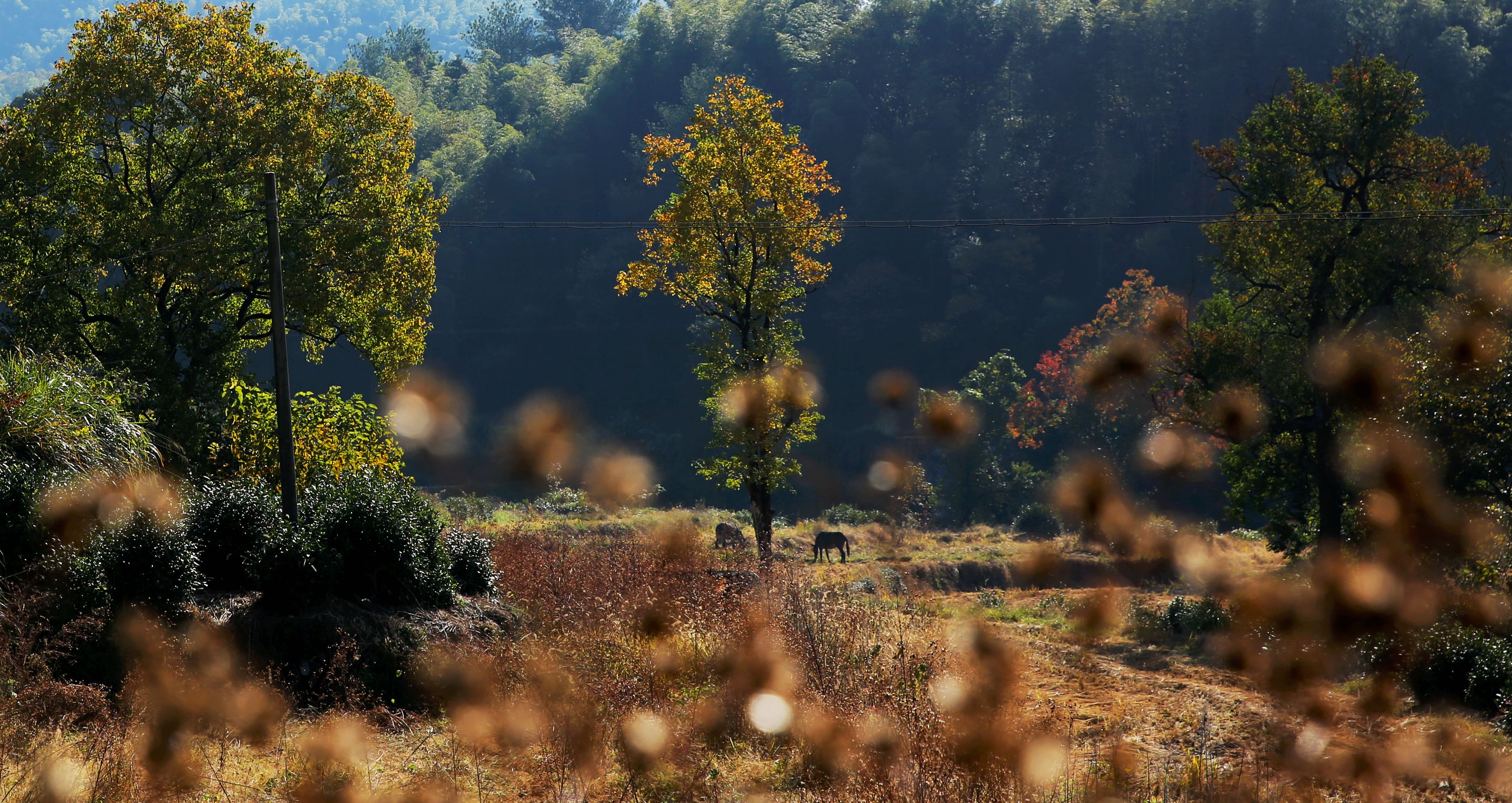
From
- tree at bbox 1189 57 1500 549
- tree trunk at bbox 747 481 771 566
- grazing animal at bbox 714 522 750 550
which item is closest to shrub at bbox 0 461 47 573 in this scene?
tree trunk at bbox 747 481 771 566

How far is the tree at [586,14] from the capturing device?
136 m

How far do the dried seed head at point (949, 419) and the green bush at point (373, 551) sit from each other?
41.2 m

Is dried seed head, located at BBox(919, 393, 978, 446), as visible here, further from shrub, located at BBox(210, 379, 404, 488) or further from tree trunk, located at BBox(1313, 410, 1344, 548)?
shrub, located at BBox(210, 379, 404, 488)

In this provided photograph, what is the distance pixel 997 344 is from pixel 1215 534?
99.0 ft

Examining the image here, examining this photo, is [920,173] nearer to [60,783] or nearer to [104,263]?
[104,263]

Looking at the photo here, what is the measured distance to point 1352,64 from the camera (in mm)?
20922

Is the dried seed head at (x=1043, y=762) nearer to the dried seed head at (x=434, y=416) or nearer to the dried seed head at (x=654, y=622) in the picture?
the dried seed head at (x=654, y=622)

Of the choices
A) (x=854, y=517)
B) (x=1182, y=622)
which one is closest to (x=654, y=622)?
(x=1182, y=622)

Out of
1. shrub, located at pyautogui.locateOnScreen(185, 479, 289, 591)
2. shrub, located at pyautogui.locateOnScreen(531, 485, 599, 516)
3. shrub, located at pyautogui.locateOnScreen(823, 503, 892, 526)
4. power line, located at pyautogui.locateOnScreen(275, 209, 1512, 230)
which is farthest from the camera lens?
shrub, located at pyautogui.locateOnScreen(823, 503, 892, 526)

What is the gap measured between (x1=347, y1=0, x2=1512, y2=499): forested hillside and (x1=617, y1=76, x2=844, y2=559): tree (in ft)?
131

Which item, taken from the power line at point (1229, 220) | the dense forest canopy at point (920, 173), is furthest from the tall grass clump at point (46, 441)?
the dense forest canopy at point (920, 173)

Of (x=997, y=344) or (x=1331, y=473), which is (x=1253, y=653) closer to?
(x=1331, y=473)

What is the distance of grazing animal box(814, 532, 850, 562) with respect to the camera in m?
28.8

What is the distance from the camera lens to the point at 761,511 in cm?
2305
